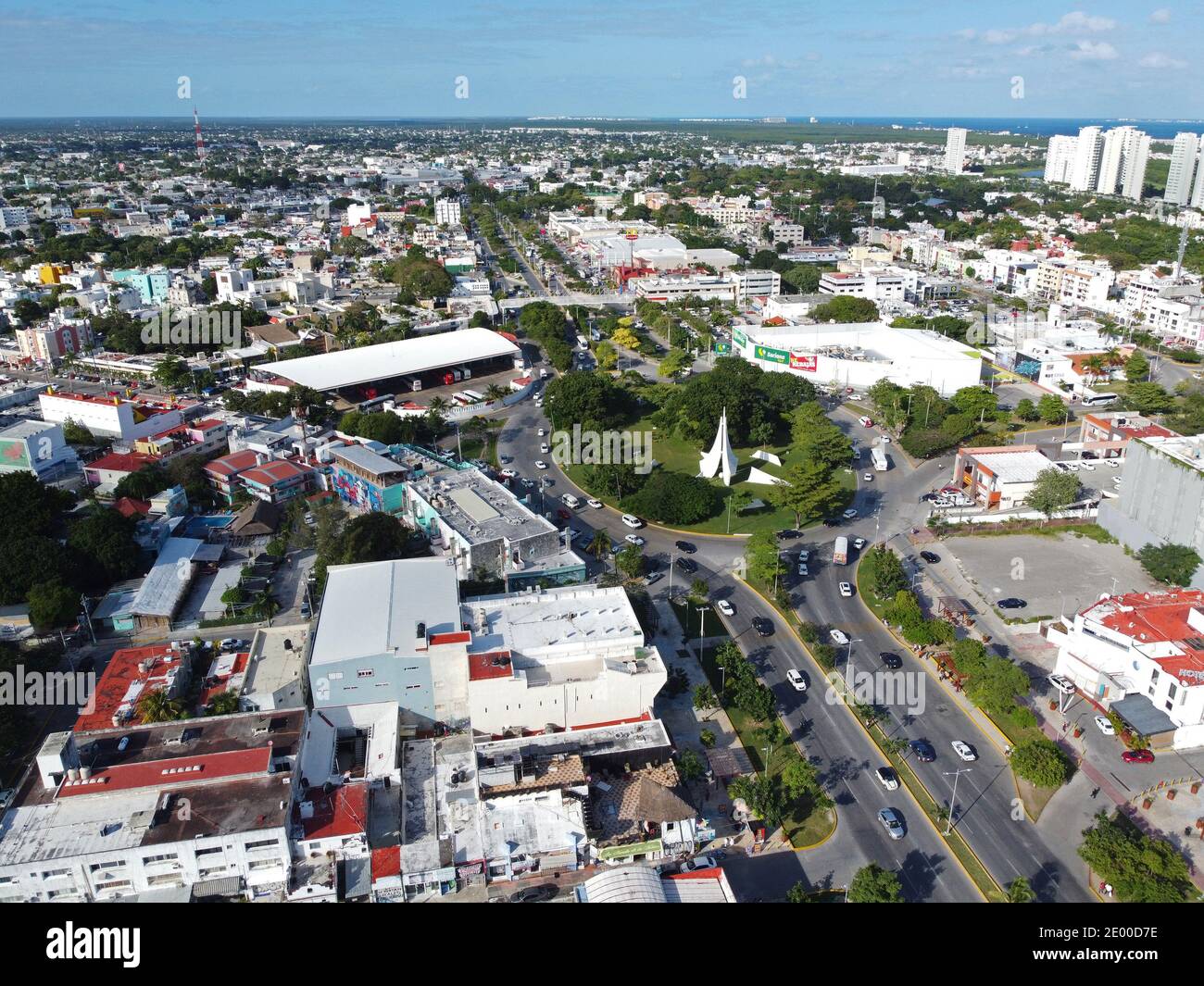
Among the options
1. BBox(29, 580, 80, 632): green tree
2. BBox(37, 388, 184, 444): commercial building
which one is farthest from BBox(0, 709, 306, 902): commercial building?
BBox(37, 388, 184, 444): commercial building

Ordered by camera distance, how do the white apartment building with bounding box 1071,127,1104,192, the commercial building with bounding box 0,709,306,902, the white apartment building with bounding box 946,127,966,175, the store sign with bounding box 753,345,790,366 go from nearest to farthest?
the commercial building with bounding box 0,709,306,902 < the store sign with bounding box 753,345,790,366 < the white apartment building with bounding box 1071,127,1104,192 < the white apartment building with bounding box 946,127,966,175

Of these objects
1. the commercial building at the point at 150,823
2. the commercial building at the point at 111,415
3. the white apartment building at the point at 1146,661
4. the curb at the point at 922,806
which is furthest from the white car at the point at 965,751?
the commercial building at the point at 111,415

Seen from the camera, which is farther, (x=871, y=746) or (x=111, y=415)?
(x=111, y=415)

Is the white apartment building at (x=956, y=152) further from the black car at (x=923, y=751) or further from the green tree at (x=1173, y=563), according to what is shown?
the black car at (x=923, y=751)

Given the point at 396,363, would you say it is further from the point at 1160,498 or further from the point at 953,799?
the point at 953,799

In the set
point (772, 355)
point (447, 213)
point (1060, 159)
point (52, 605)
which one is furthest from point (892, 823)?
point (1060, 159)

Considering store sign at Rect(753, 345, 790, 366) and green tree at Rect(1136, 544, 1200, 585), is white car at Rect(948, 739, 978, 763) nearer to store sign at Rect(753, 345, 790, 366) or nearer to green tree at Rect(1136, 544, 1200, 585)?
green tree at Rect(1136, 544, 1200, 585)

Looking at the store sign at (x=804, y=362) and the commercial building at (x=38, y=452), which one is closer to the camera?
the commercial building at (x=38, y=452)
